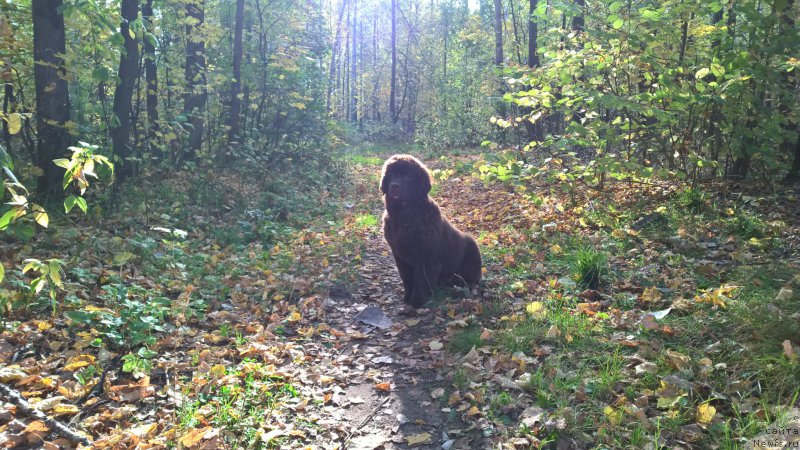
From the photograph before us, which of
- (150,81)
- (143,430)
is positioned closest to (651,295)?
(143,430)

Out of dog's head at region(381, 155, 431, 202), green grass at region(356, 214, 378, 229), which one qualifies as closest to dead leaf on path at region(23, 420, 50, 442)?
dog's head at region(381, 155, 431, 202)

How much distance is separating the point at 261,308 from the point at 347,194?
8.32 metres

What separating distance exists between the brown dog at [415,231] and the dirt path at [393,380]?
441mm

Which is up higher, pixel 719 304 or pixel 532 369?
pixel 719 304

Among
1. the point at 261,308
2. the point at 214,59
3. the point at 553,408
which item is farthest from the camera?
the point at 214,59

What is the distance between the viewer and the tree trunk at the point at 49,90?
22.2ft

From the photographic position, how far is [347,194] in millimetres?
13672

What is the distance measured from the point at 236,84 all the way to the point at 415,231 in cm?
896

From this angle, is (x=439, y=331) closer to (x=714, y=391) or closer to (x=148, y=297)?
(x=714, y=391)

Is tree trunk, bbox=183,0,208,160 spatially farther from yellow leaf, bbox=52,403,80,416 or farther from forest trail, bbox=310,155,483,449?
yellow leaf, bbox=52,403,80,416

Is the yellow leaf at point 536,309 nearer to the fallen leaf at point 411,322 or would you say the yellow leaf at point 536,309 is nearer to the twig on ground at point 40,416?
the fallen leaf at point 411,322

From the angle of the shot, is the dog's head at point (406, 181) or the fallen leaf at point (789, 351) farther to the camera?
the dog's head at point (406, 181)

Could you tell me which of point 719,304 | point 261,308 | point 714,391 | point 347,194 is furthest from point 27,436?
point 347,194

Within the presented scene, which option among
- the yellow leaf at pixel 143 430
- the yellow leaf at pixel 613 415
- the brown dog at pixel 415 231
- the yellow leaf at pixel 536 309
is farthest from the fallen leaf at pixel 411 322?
the yellow leaf at pixel 143 430
